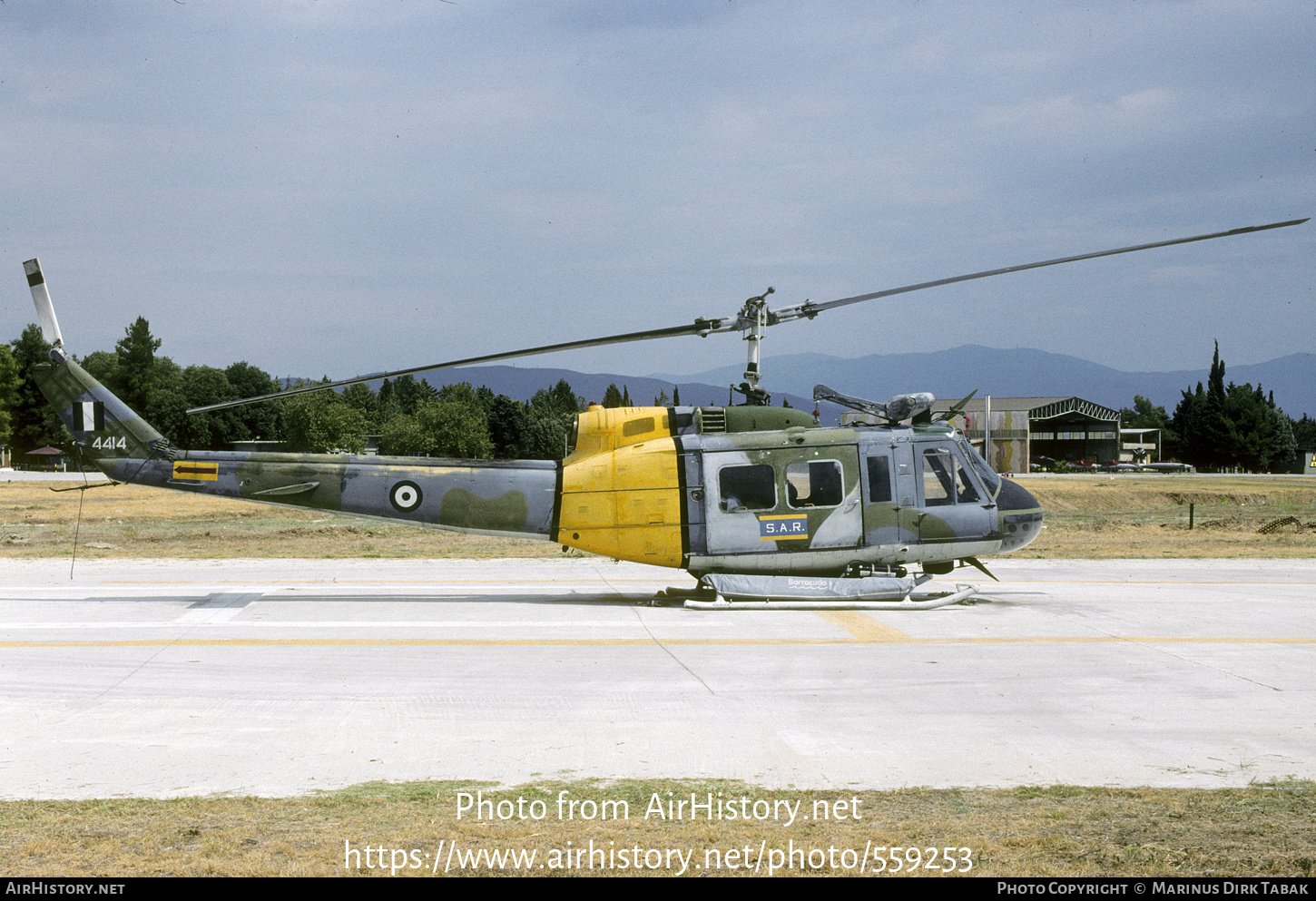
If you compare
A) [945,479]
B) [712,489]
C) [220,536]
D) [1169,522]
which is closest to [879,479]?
[945,479]

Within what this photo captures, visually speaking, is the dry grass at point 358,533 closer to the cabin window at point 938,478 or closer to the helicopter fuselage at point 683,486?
the helicopter fuselage at point 683,486

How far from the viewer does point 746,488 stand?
14.8 meters

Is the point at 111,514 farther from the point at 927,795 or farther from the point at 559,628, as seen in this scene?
the point at 927,795

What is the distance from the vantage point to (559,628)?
43.6ft

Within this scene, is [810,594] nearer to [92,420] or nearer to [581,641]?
[581,641]

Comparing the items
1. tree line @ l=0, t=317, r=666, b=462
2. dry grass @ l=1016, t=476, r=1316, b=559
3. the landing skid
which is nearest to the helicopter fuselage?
the landing skid

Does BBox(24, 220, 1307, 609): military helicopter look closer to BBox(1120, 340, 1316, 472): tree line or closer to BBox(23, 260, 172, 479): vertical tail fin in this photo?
BBox(23, 260, 172, 479): vertical tail fin

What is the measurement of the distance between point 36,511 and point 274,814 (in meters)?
37.4

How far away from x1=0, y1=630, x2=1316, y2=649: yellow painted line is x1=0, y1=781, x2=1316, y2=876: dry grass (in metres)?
5.51

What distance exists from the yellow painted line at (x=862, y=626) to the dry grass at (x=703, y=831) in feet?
19.2

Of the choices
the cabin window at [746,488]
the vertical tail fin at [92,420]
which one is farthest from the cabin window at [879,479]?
the vertical tail fin at [92,420]

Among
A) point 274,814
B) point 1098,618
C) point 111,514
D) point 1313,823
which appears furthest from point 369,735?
point 111,514

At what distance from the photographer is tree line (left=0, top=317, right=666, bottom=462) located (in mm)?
91250

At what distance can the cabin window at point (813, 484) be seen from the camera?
48.6 feet
